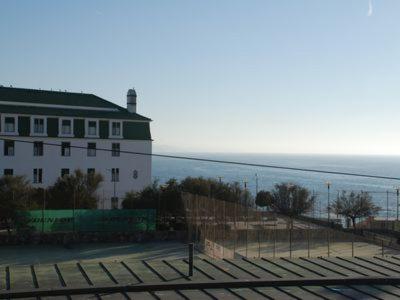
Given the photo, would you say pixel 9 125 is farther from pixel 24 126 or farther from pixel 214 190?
pixel 214 190

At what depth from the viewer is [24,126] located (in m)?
51.3

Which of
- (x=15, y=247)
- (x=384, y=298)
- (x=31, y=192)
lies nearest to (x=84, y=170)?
(x=31, y=192)

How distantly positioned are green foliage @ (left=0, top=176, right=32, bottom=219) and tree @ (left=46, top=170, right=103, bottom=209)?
4.66 metres

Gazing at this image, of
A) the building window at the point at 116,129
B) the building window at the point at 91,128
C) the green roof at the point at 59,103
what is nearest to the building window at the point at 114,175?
the building window at the point at 116,129

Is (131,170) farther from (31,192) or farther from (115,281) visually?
(115,281)

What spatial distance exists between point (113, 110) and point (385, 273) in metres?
44.7

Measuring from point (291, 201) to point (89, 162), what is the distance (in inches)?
842

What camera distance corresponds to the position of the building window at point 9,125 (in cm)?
5056

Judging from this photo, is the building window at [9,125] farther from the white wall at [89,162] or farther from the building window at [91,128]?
the building window at [91,128]

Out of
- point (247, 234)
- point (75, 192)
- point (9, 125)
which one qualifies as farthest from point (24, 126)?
point (247, 234)

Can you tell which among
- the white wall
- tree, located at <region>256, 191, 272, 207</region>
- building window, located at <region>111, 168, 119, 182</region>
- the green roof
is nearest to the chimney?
the green roof

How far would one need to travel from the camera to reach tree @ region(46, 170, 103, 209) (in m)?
43.7

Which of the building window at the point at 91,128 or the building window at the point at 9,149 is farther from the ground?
the building window at the point at 91,128

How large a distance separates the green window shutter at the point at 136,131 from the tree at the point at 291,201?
15351 millimetres
